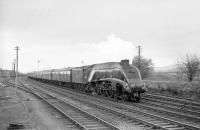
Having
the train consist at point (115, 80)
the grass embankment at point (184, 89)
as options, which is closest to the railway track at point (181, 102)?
the train consist at point (115, 80)

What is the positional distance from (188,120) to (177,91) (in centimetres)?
1515

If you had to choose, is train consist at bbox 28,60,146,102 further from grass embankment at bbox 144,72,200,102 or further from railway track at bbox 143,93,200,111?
grass embankment at bbox 144,72,200,102

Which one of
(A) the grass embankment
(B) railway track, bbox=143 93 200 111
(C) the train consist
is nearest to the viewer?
(B) railway track, bbox=143 93 200 111

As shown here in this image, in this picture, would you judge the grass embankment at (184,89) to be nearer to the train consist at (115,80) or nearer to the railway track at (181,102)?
the railway track at (181,102)

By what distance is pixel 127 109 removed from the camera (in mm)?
15547

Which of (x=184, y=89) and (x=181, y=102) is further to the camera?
(x=184, y=89)

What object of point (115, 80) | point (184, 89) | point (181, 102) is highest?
point (115, 80)

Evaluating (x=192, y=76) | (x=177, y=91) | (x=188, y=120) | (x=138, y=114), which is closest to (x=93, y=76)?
(x=177, y=91)

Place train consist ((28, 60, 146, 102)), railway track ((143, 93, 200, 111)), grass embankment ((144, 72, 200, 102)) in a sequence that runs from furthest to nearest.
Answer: grass embankment ((144, 72, 200, 102))
train consist ((28, 60, 146, 102))
railway track ((143, 93, 200, 111))

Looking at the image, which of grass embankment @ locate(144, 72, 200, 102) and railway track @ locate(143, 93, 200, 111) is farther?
grass embankment @ locate(144, 72, 200, 102)

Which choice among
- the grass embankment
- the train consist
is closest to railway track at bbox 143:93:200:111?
the train consist

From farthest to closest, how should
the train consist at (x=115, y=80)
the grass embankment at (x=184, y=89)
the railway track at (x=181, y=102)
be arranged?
the grass embankment at (x=184, y=89), the train consist at (x=115, y=80), the railway track at (x=181, y=102)

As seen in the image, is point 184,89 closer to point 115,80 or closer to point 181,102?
point 181,102

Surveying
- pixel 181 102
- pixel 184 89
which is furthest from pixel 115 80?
pixel 184 89
